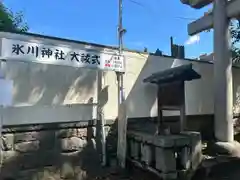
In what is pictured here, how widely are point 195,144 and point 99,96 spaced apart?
263 cm

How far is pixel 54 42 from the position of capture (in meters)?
6.10

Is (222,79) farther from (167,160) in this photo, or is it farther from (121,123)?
(167,160)

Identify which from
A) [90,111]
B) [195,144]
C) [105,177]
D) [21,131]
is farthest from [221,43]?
[21,131]

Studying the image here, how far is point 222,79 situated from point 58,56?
4.86m

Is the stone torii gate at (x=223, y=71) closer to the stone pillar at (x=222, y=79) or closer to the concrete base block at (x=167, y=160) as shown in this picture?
the stone pillar at (x=222, y=79)

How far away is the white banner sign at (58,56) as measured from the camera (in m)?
5.35

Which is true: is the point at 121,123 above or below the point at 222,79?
below

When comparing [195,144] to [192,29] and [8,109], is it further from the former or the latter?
[192,29]

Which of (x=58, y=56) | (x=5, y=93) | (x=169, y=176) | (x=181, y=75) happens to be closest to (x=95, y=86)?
(x=58, y=56)

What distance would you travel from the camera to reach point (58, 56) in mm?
5895

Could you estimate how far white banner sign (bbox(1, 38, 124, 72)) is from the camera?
535 cm

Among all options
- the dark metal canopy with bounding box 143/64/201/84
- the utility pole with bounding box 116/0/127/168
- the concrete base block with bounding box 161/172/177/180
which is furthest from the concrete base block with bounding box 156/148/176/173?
the dark metal canopy with bounding box 143/64/201/84

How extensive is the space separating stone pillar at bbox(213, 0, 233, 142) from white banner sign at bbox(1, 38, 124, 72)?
315cm

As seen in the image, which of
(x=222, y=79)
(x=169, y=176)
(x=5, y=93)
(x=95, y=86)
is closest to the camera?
(x=5, y=93)
